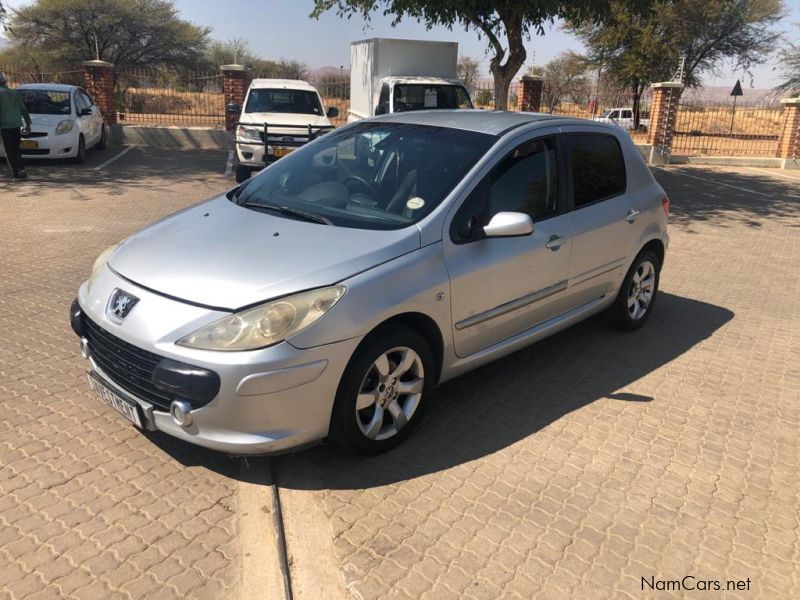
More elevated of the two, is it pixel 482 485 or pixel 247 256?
pixel 247 256

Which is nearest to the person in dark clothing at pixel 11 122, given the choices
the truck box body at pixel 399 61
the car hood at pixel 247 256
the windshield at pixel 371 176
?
the truck box body at pixel 399 61

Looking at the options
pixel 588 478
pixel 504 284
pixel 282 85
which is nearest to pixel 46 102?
pixel 282 85

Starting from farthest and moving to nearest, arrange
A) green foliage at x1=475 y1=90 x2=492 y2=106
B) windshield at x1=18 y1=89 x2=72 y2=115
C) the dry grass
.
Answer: green foliage at x1=475 y1=90 x2=492 y2=106
the dry grass
windshield at x1=18 y1=89 x2=72 y2=115

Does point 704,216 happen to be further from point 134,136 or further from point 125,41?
point 125,41

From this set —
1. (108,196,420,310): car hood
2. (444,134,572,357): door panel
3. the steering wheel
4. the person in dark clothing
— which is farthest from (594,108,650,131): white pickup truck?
(108,196,420,310): car hood

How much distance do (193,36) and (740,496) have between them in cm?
3875

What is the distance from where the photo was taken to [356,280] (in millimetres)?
3180

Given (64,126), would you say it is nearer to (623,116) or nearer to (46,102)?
(46,102)

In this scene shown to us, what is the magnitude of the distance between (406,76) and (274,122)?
3423mm

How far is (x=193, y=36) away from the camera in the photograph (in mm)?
36500

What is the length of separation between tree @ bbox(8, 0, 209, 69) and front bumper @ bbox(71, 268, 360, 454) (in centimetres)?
3487

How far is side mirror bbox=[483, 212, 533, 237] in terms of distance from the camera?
369cm

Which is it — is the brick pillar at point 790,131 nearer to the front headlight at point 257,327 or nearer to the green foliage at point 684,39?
the green foliage at point 684,39

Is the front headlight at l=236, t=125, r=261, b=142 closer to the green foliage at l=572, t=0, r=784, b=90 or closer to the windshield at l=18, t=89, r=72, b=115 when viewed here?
the windshield at l=18, t=89, r=72, b=115
